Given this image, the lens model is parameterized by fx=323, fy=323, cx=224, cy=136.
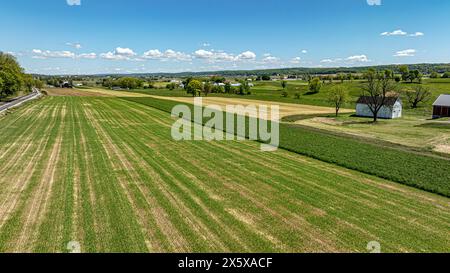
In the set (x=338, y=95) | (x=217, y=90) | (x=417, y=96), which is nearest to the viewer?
(x=338, y=95)

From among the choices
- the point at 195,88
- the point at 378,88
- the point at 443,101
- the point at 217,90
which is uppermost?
the point at 378,88

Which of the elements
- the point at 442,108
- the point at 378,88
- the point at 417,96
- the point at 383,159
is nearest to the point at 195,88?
the point at 417,96

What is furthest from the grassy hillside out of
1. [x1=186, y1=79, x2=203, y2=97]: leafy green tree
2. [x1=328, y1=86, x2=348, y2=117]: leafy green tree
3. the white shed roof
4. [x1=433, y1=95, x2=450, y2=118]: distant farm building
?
[x1=186, y1=79, x2=203, y2=97]: leafy green tree

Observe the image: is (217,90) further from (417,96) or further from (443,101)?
(443,101)

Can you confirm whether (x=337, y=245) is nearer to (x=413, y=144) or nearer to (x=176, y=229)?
(x=176, y=229)

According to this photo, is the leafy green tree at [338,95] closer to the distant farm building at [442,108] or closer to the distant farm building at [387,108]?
the distant farm building at [387,108]

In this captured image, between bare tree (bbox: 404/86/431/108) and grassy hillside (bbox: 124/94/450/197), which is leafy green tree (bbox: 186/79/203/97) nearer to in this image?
bare tree (bbox: 404/86/431/108)
